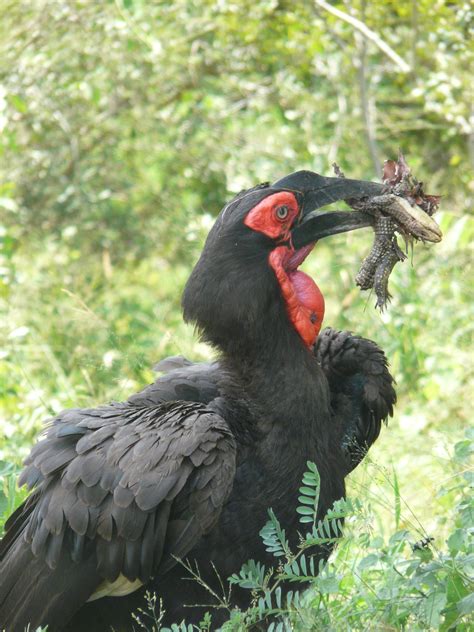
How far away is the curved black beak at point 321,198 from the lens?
3842 millimetres

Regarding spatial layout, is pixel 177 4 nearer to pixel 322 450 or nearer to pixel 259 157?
pixel 259 157

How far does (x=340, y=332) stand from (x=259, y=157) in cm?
447

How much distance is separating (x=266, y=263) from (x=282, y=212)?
184 mm

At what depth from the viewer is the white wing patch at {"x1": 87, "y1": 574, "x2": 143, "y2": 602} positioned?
3496 mm

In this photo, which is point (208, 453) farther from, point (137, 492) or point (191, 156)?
point (191, 156)

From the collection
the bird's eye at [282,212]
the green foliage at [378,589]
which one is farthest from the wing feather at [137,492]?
the bird's eye at [282,212]

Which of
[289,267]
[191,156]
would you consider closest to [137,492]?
[289,267]

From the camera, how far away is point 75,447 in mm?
3625

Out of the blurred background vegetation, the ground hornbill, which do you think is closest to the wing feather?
the ground hornbill

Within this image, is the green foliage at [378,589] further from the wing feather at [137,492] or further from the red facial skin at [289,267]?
the red facial skin at [289,267]

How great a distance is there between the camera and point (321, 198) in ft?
12.6

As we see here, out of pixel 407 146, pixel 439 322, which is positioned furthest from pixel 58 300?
pixel 407 146

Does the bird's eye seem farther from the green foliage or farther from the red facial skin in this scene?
the green foliage

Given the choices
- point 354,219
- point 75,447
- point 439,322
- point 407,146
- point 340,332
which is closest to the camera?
point 75,447
